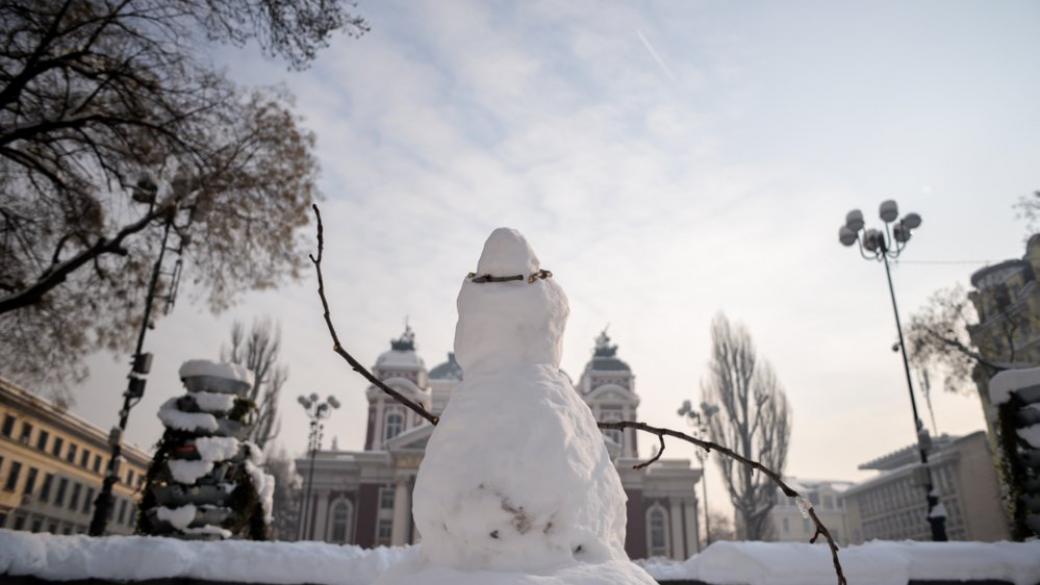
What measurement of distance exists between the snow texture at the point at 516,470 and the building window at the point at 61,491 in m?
52.8

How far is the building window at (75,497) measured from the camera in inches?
1686

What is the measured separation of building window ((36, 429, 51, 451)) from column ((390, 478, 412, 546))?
25.3m

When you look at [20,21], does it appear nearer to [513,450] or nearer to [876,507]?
[513,450]

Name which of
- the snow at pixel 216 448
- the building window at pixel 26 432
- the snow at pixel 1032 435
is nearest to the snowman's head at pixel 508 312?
the snow at pixel 216 448

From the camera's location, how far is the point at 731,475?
25812 millimetres

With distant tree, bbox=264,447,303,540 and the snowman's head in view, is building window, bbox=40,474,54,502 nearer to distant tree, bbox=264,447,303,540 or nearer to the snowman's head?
distant tree, bbox=264,447,303,540

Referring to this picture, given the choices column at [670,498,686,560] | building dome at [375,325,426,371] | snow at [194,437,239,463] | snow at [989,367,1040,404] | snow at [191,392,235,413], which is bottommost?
column at [670,498,686,560]

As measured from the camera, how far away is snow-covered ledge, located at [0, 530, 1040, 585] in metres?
3.81

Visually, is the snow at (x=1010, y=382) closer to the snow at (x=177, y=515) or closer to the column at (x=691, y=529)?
the snow at (x=177, y=515)

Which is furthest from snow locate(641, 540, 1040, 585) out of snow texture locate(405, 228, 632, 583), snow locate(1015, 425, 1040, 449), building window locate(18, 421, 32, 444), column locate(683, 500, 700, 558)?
building window locate(18, 421, 32, 444)

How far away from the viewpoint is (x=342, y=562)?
4.13 m

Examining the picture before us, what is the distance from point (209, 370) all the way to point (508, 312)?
554 cm

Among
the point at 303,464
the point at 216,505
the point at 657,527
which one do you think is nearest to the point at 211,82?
the point at 216,505

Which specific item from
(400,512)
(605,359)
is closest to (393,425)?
(400,512)
